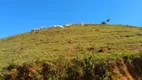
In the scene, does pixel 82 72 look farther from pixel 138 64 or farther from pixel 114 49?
pixel 114 49

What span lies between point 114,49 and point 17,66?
21.6ft

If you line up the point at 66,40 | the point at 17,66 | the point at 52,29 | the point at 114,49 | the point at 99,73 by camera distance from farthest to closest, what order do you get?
the point at 52,29
the point at 66,40
the point at 114,49
the point at 17,66
the point at 99,73

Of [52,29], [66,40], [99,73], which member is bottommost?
[99,73]

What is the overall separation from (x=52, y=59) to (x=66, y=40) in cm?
972

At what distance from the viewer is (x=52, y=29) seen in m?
37.5

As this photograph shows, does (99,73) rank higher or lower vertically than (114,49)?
lower

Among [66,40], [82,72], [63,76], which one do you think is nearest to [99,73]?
[82,72]

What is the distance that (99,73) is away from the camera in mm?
16922

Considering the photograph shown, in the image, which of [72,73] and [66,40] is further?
[66,40]

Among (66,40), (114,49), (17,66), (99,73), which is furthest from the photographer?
(66,40)

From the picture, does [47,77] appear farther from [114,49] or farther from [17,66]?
[114,49]

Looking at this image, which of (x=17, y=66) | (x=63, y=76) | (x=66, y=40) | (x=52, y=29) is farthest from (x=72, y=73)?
(x=52, y=29)

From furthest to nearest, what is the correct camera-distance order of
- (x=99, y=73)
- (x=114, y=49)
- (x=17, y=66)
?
1. (x=114, y=49)
2. (x=17, y=66)
3. (x=99, y=73)

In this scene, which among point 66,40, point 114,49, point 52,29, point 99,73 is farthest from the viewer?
point 52,29
